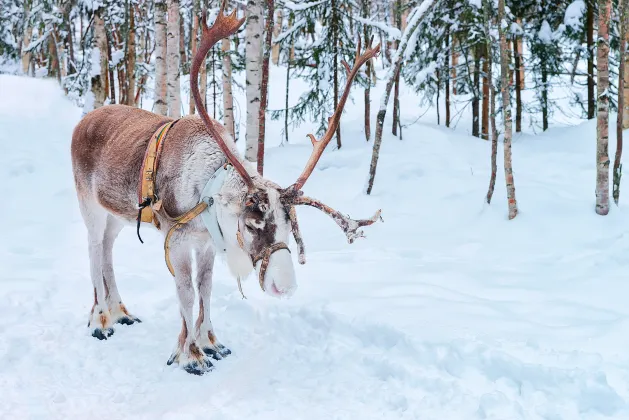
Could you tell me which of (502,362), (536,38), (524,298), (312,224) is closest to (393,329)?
(502,362)

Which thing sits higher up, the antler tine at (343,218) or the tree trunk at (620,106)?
the tree trunk at (620,106)

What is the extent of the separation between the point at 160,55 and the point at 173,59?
25 centimetres

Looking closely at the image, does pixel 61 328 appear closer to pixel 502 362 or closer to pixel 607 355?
pixel 502 362

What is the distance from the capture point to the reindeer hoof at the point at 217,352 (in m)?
4.27

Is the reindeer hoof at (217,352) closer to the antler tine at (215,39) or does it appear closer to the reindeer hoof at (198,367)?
the reindeer hoof at (198,367)

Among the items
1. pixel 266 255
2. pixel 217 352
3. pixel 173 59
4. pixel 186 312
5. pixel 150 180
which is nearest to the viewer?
pixel 266 255

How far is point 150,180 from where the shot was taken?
3988 mm

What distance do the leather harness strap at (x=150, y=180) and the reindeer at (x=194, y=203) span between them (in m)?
0.04

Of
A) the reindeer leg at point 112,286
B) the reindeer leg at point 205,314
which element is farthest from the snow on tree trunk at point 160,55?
the reindeer leg at point 205,314

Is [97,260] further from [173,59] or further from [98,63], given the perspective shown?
[98,63]

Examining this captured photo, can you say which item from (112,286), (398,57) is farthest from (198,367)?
(398,57)

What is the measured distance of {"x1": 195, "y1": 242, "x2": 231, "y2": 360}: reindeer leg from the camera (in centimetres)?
431

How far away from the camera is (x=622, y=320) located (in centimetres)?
422

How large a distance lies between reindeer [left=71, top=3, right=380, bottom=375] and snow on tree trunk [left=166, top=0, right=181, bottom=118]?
217 inches
